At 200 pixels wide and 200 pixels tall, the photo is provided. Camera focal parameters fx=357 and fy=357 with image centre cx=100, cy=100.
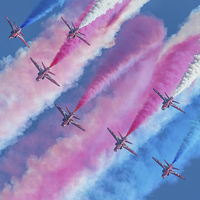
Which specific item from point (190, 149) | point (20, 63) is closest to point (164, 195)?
point (190, 149)

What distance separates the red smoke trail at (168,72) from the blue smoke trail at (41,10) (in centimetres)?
2456

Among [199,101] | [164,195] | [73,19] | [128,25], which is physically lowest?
[164,195]

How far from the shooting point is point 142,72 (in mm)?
75938

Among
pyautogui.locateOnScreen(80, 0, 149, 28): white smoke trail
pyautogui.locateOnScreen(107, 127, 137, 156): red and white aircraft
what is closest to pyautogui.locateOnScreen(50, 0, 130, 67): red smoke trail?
pyautogui.locateOnScreen(80, 0, 149, 28): white smoke trail

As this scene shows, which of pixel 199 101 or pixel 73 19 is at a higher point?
pixel 73 19

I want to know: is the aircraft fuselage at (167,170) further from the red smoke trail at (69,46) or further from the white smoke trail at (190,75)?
the red smoke trail at (69,46)

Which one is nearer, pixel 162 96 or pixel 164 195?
pixel 162 96

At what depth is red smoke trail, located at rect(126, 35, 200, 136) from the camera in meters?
70.8

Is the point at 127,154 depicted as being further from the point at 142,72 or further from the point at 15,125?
the point at 15,125

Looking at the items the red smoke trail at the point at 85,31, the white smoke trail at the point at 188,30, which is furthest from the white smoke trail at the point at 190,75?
the red smoke trail at the point at 85,31

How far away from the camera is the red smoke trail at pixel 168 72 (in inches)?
2788

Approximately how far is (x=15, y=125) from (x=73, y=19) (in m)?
25.6

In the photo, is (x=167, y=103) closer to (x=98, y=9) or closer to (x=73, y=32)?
(x=98, y=9)

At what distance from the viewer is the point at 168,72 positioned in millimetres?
71750
